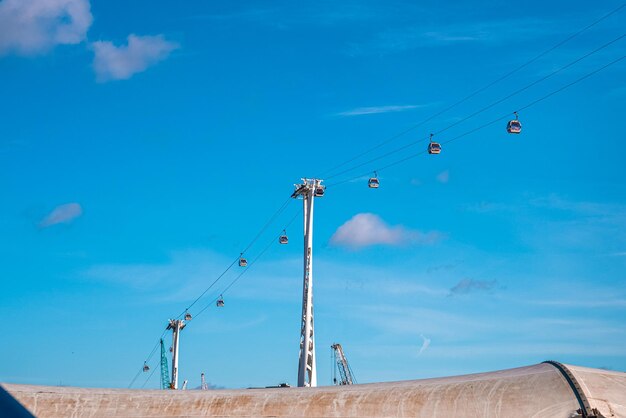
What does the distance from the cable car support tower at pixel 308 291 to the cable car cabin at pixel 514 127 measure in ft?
62.3

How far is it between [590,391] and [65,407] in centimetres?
2265

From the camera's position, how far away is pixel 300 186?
57.6 meters

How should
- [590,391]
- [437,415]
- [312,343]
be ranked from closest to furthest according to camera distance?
[590,391] < [437,415] < [312,343]

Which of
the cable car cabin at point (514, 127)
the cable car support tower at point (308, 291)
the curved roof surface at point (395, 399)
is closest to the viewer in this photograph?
the curved roof surface at point (395, 399)

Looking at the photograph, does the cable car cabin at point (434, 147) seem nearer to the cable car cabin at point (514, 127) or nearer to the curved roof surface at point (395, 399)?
the cable car cabin at point (514, 127)

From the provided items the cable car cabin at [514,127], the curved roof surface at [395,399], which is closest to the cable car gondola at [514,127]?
the cable car cabin at [514,127]

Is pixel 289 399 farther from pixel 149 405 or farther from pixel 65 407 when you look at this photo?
pixel 65 407

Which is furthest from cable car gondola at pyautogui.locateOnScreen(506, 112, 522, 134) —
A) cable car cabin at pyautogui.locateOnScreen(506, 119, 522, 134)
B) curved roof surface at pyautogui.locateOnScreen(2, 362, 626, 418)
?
curved roof surface at pyautogui.locateOnScreen(2, 362, 626, 418)

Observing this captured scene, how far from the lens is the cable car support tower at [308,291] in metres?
51.8

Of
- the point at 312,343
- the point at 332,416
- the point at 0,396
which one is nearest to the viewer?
the point at 0,396

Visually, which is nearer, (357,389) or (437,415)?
(437,415)

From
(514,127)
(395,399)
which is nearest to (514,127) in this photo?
(514,127)

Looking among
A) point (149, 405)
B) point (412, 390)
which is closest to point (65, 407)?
point (149, 405)

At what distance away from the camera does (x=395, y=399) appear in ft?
101
